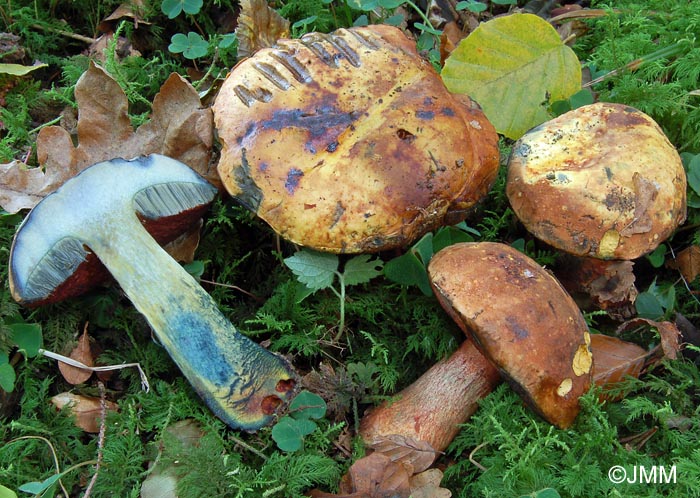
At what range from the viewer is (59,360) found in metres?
1.97

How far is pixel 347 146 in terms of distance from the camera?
1863 millimetres

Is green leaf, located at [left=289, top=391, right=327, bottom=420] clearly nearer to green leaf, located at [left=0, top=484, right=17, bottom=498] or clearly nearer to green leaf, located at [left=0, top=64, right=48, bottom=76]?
green leaf, located at [left=0, top=484, right=17, bottom=498]

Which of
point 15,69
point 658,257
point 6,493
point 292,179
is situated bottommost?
point 658,257

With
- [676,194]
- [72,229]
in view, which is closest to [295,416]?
[72,229]

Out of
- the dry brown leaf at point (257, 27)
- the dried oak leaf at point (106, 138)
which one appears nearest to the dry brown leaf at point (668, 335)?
the dried oak leaf at point (106, 138)

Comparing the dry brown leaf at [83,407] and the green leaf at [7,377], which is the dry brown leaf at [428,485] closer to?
the dry brown leaf at [83,407]

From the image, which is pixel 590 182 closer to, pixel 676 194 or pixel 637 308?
pixel 676 194

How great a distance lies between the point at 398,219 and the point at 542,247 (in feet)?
2.50

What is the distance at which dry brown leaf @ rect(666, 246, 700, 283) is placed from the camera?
2289 millimetres

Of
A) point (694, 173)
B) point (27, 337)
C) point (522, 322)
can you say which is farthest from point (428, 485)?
point (694, 173)

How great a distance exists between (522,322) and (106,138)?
158 centimetres

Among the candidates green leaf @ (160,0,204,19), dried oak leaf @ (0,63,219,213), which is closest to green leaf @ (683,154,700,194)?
dried oak leaf @ (0,63,219,213)

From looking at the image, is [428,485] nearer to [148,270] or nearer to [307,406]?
[307,406]

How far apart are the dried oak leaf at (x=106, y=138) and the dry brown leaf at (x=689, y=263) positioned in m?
1.80
